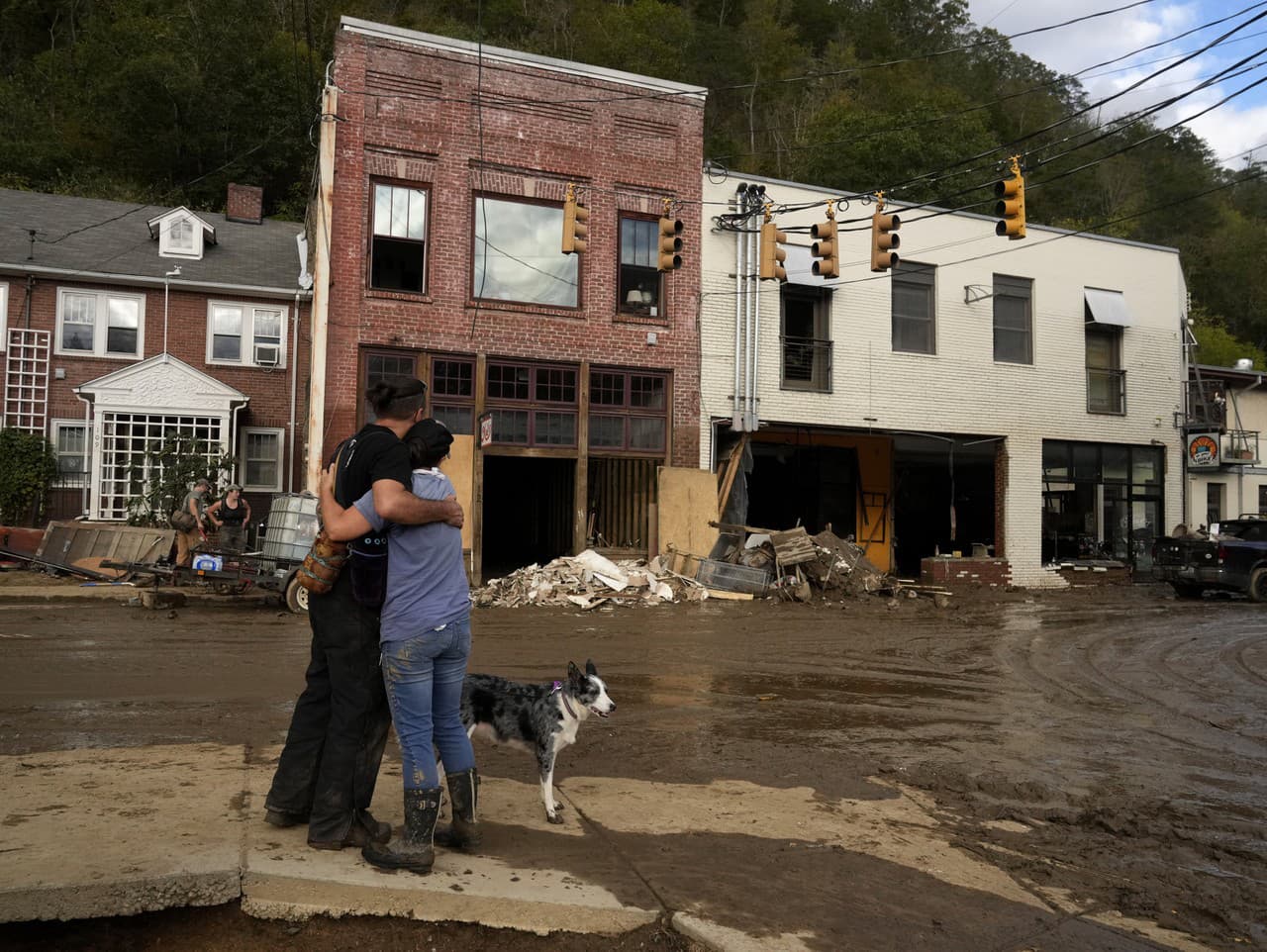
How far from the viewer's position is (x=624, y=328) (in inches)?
848

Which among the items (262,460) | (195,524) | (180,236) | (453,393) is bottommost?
(195,524)

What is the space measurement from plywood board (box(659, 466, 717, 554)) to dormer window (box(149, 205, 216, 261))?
48.2ft

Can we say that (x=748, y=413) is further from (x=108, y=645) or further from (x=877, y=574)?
(x=108, y=645)

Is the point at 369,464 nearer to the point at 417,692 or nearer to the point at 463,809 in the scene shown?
the point at 417,692

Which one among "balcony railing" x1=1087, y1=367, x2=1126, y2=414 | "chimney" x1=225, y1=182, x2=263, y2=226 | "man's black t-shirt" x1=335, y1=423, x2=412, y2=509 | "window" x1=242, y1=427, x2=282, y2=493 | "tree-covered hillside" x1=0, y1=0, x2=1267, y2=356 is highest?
"tree-covered hillside" x1=0, y1=0, x2=1267, y2=356

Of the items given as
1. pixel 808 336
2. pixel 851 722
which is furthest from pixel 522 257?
pixel 851 722

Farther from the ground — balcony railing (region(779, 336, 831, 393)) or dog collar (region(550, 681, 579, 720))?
balcony railing (region(779, 336, 831, 393))

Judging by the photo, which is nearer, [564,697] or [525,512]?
[564,697]

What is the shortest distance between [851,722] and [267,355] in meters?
21.4

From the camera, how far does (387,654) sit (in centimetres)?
431

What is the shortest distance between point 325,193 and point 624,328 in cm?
662

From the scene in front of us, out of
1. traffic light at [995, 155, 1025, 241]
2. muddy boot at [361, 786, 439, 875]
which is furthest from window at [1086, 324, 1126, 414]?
muddy boot at [361, 786, 439, 875]

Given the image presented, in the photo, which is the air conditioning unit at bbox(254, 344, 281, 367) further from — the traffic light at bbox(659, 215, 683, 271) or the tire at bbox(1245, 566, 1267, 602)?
the tire at bbox(1245, 566, 1267, 602)

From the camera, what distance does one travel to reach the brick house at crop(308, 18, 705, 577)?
64.2 feet
